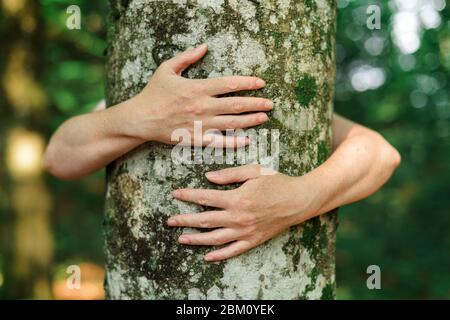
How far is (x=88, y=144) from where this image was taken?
1993mm

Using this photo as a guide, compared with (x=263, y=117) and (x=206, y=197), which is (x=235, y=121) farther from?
(x=206, y=197)

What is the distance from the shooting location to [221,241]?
5.68 ft

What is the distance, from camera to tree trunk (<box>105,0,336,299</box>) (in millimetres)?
1770

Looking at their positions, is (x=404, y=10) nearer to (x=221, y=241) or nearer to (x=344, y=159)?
(x=344, y=159)

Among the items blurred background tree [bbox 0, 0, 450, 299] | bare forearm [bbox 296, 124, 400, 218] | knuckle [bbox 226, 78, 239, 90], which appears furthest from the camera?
blurred background tree [bbox 0, 0, 450, 299]

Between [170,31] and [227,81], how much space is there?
314mm

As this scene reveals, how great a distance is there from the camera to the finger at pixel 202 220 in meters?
1.71

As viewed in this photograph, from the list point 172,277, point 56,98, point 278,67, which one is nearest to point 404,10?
point 56,98

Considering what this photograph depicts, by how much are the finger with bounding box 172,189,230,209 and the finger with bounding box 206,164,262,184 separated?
47 mm

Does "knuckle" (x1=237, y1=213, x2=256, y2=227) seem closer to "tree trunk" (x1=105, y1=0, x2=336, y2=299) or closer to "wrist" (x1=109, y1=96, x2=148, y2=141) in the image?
"tree trunk" (x1=105, y1=0, x2=336, y2=299)

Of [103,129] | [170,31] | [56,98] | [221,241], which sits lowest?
[221,241]

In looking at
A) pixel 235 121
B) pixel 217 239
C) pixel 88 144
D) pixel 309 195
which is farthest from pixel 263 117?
pixel 88 144

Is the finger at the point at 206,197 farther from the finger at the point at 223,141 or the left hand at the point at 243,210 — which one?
the finger at the point at 223,141

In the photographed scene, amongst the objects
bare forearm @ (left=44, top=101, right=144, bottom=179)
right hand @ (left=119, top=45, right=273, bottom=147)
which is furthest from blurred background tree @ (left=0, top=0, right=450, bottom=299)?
right hand @ (left=119, top=45, right=273, bottom=147)
